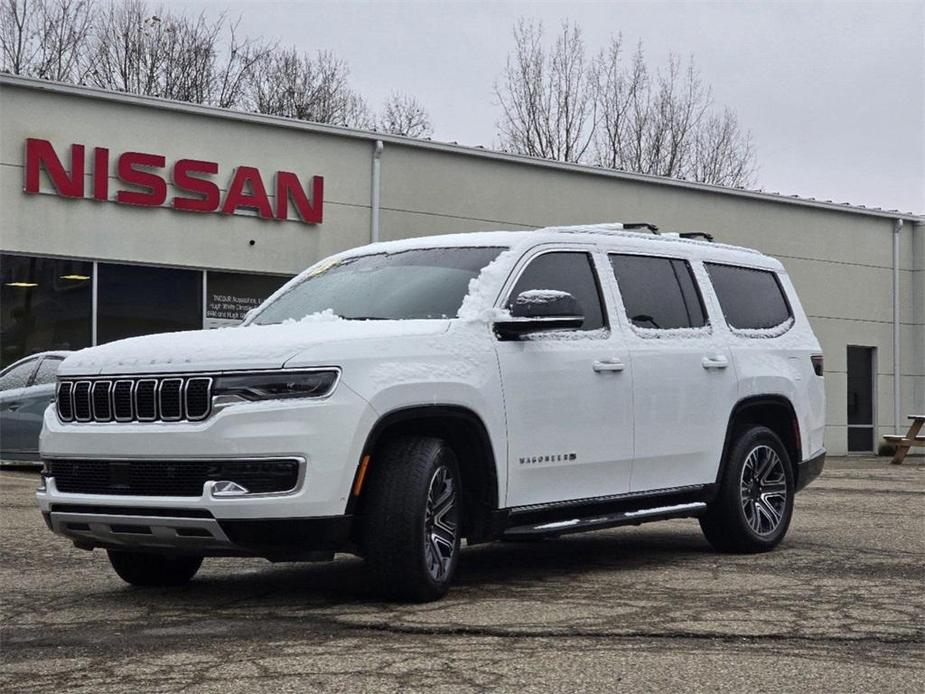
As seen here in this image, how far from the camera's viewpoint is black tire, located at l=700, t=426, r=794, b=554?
8906mm

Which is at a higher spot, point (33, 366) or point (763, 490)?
point (33, 366)

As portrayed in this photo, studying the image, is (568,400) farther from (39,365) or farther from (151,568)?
(39,365)

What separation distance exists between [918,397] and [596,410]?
25.8 meters

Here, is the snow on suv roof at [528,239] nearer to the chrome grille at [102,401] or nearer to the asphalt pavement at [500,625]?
the asphalt pavement at [500,625]

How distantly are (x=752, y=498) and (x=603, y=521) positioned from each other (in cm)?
163

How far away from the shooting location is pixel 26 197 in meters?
19.7

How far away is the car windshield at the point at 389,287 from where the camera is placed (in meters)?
7.37

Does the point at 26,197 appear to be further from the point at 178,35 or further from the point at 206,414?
the point at 178,35

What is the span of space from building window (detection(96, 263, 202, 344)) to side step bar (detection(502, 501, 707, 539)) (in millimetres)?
13204

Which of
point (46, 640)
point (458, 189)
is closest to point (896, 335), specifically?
point (458, 189)

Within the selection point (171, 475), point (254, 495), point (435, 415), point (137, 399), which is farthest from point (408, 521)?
point (137, 399)

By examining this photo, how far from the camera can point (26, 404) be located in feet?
56.6

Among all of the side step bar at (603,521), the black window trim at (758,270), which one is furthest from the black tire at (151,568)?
the black window trim at (758,270)

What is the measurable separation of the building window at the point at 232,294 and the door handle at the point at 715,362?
43.4ft
